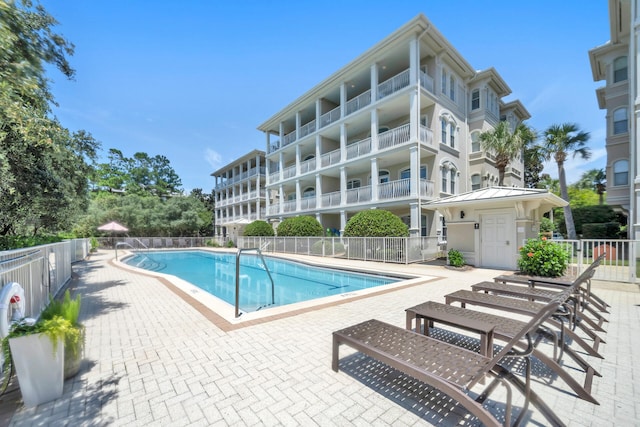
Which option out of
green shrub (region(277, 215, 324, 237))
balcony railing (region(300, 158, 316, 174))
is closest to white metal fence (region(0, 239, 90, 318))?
green shrub (region(277, 215, 324, 237))

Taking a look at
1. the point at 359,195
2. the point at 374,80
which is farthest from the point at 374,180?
Answer: the point at 374,80

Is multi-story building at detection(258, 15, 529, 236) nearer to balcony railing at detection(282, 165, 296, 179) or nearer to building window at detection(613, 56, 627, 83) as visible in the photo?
balcony railing at detection(282, 165, 296, 179)

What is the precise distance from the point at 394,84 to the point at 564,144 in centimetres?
1282

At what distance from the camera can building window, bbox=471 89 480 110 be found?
1870cm

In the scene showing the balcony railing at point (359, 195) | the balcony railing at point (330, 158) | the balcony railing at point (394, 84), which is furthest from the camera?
A: the balcony railing at point (330, 158)

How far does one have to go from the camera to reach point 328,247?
1655cm

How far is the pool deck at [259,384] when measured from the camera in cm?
226

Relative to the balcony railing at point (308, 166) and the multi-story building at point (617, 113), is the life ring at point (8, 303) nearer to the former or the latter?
the balcony railing at point (308, 166)

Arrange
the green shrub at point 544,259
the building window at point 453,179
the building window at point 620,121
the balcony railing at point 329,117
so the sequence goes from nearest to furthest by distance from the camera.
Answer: the green shrub at point 544,259 → the building window at point 620,121 → the building window at point 453,179 → the balcony railing at point 329,117

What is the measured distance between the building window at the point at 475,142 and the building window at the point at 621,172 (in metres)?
7.56

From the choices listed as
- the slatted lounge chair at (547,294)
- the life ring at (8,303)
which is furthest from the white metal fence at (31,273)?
the slatted lounge chair at (547,294)

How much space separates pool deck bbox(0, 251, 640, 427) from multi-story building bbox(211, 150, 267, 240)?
25416 millimetres

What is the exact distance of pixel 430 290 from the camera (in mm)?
7199

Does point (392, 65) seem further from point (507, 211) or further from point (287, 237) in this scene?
point (287, 237)
